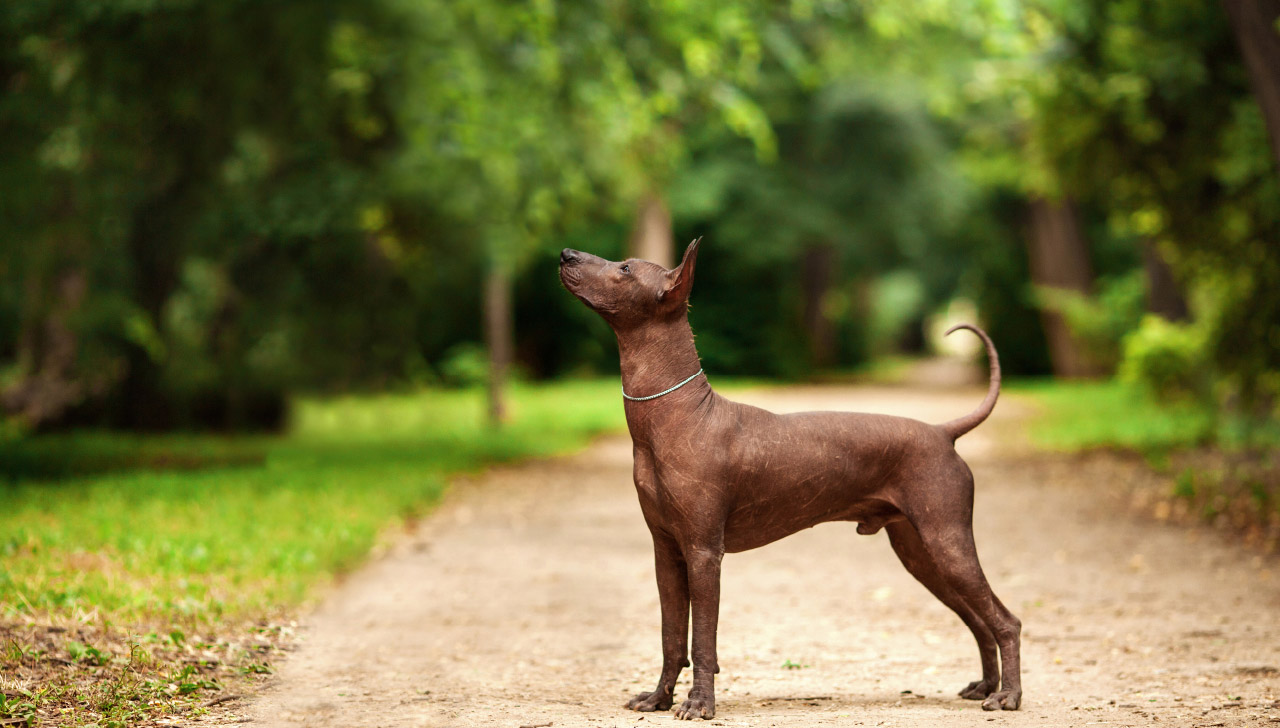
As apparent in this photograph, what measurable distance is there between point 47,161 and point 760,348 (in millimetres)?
25683

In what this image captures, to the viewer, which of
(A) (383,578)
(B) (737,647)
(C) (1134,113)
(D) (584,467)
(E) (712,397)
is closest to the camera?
(E) (712,397)

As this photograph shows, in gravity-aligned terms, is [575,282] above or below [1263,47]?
below

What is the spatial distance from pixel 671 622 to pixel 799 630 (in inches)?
88.5

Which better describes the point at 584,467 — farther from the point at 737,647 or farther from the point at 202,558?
the point at 737,647

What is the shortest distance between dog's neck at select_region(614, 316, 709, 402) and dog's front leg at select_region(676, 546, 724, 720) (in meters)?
0.66

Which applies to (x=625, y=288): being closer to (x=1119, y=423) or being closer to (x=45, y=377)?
(x=1119, y=423)

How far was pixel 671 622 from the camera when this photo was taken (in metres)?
5.28

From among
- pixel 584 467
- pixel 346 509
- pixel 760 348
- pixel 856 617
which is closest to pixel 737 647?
pixel 856 617

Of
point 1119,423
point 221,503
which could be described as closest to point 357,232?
point 221,503

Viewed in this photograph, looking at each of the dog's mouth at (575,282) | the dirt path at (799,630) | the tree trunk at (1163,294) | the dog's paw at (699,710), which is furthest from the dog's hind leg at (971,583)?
the tree trunk at (1163,294)

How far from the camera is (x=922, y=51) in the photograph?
96.4 ft

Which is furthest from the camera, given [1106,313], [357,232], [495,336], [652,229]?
[652,229]

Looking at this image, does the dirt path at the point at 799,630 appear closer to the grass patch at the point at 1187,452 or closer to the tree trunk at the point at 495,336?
the grass patch at the point at 1187,452

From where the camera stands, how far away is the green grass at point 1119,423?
16.3 meters
